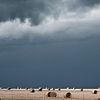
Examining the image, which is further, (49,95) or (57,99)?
(49,95)

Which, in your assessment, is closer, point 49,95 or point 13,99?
point 13,99

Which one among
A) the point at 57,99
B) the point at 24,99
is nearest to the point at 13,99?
the point at 24,99

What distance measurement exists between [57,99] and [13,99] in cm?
907

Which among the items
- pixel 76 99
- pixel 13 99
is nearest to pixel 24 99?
pixel 13 99

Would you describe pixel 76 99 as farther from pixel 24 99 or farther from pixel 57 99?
pixel 24 99

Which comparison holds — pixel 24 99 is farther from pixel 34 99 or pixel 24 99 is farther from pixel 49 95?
pixel 49 95

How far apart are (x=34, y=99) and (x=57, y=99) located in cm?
470

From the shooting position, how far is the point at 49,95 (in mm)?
99062

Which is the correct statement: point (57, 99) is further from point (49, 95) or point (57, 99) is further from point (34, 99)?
point (49, 95)

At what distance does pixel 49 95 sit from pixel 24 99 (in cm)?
1278

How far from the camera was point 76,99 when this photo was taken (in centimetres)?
8838

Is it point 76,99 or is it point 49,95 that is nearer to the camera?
point 76,99

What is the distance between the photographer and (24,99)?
3440 inches

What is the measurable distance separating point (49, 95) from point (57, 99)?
41.6 ft
